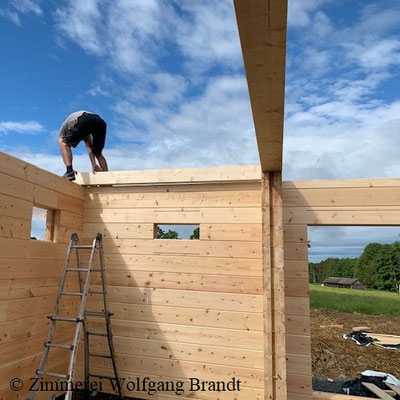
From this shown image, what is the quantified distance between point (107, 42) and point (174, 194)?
6.41 feet

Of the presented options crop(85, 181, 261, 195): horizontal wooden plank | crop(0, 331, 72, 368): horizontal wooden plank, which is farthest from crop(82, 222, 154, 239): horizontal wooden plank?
crop(0, 331, 72, 368): horizontal wooden plank

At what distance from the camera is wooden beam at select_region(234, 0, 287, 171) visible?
113cm

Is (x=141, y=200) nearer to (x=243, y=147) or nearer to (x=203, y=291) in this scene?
(x=203, y=291)

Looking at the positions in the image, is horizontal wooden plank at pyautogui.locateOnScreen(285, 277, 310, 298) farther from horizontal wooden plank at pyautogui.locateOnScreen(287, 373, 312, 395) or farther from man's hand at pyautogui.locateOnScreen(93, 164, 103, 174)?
man's hand at pyautogui.locateOnScreen(93, 164, 103, 174)

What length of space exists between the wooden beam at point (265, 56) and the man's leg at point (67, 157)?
279 centimetres

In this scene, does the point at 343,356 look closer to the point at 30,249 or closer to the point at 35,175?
the point at 30,249

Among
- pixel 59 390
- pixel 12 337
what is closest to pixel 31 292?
pixel 12 337

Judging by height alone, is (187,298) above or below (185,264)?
below

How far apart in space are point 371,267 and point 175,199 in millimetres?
44666

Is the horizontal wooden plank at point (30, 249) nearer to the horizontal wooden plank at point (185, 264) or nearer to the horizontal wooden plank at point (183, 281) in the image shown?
the horizontal wooden plank at point (185, 264)

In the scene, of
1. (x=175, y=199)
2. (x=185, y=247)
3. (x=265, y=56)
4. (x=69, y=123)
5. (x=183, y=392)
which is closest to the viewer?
(x=265, y=56)

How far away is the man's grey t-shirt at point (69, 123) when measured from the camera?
14.7ft

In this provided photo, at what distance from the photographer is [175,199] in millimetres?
3896

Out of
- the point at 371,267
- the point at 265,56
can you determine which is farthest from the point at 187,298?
the point at 371,267
